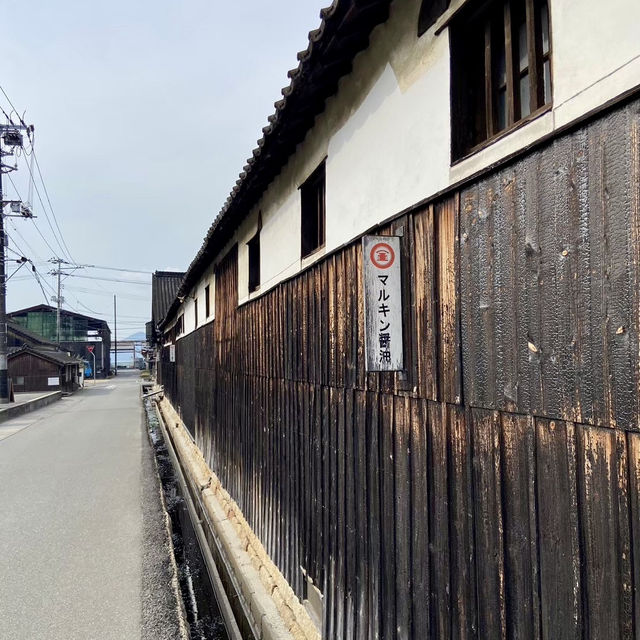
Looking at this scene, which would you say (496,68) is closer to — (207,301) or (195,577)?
(195,577)

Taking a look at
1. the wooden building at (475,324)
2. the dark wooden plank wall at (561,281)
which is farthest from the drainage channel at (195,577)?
the dark wooden plank wall at (561,281)

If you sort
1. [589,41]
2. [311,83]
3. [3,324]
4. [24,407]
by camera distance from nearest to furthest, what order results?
1. [589,41]
2. [311,83]
3. [3,324]
4. [24,407]

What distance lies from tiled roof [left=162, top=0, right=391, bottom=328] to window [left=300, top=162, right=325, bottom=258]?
1.80 feet

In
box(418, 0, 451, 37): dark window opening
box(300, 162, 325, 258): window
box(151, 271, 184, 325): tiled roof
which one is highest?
box(151, 271, 184, 325): tiled roof

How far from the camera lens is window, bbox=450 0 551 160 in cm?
232

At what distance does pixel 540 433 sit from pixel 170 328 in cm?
2797

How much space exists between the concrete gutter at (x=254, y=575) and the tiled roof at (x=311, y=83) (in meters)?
5.06

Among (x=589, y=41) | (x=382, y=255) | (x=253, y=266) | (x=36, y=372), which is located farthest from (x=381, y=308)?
(x=36, y=372)

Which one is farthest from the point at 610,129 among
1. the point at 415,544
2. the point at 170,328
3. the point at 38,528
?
the point at 170,328

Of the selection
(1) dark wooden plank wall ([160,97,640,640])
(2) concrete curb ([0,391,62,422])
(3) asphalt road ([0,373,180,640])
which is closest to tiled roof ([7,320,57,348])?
(2) concrete curb ([0,391,62,422])

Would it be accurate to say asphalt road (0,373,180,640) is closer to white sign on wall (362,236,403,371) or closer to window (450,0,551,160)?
white sign on wall (362,236,403,371)

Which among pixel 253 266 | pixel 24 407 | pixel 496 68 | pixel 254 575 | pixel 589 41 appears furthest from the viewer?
pixel 24 407

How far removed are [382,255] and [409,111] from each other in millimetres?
1022

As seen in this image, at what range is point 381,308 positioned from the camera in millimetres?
3074
